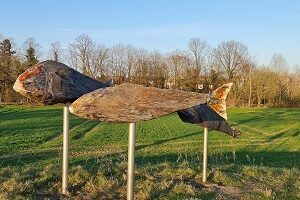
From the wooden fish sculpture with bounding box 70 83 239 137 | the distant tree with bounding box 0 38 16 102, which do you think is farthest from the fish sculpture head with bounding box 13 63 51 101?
the distant tree with bounding box 0 38 16 102

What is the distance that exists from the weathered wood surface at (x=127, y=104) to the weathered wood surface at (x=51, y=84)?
1.01 meters

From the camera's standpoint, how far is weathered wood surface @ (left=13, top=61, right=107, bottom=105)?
19.2 ft

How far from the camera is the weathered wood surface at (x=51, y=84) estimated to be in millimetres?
5863

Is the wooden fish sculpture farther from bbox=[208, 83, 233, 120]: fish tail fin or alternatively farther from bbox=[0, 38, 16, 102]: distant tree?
bbox=[0, 38, 16, 102]: distant tree

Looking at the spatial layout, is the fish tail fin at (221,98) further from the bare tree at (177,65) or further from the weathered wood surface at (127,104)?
the bare tree at (177,65)

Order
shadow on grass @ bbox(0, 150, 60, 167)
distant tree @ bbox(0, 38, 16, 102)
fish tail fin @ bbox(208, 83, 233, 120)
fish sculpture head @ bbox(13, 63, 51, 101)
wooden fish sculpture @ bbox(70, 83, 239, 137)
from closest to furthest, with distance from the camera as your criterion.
Result: wooden fish sculpture @ bbox(70, 83, 239, 137) → fish sculpture head @ bbox(13, 63, 51, 101) → fish tail fin @ bbox(208, 83, 233, 120) → shadow on grass @ bbox(0, 150, 60, 167) → distant tree @ bbox(0, 38, 16, 102)

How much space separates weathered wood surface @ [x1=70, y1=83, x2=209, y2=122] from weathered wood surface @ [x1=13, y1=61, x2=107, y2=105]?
1012 mm

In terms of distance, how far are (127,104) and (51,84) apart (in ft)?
5.11

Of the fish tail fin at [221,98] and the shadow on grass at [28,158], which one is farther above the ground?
the fish tail fin at [221,98]

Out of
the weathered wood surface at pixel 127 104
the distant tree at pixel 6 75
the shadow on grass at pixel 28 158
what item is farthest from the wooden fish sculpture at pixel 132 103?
the distant tree at pixel 6 75

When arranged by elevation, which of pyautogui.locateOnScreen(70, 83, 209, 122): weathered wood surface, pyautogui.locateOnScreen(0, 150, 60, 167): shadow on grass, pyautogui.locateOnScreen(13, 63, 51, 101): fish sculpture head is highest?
pyautogui.locateOnScreen(13, 63, 51, 101): fish sculpture head

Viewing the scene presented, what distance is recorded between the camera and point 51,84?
20.2 ft

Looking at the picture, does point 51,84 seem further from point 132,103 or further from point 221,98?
point 221,98

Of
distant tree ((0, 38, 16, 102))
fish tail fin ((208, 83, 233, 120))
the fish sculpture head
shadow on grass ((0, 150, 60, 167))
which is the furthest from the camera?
distant tree ((0, 38, 16, 102))
